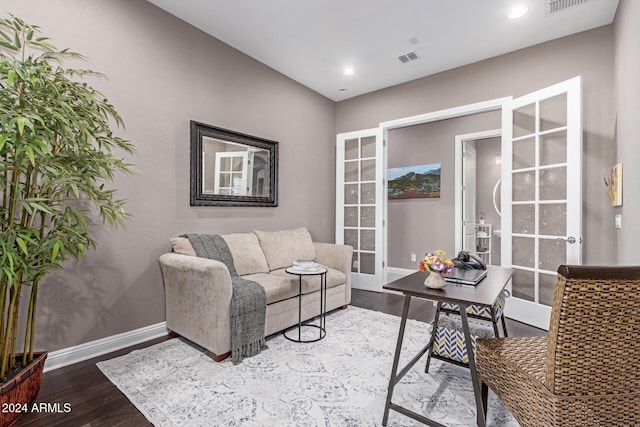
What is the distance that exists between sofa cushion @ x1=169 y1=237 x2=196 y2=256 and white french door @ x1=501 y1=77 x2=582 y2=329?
316 centimetres

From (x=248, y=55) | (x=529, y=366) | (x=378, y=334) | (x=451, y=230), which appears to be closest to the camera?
(x=529, y=366)

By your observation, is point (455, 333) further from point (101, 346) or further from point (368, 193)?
point (368, 193)

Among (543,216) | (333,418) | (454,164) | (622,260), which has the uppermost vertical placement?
(454,164)

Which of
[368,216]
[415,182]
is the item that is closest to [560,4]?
[368,216]

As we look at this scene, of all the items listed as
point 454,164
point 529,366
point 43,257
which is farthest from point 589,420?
point 454,164

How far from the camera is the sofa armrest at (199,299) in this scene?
7.25 feet

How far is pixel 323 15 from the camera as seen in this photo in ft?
9.19

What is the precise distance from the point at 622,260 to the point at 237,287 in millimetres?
3089

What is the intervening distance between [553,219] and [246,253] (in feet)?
9.83

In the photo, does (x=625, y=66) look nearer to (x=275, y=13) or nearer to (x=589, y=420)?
(x=589, y=420)

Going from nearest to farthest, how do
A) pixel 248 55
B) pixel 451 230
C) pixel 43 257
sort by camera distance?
1. pixel 43 257
2. pixel 248 55
3. pixel 451 230

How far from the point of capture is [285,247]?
355 cm

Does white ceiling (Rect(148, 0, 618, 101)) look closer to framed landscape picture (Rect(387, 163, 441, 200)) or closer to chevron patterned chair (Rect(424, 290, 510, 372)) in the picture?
framed landscape picture (Rect(387, 163, 441, 200))

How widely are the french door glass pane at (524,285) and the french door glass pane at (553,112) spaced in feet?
4.74
